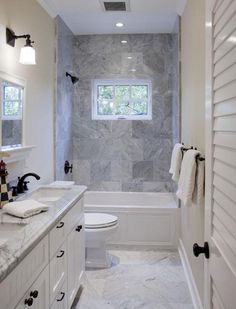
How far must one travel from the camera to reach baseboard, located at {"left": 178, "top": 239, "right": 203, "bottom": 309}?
8.58 ft

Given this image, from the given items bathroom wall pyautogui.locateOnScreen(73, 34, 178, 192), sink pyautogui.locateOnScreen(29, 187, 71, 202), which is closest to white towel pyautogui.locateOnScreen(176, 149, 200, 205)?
sink pyautogui.locateOnScreen(29, 187, 71, 202)

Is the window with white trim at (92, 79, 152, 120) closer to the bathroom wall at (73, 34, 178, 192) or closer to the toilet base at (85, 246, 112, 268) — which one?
the bathroom wall at (73, 34, 178, 192)

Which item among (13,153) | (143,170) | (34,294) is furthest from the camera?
(143,170)

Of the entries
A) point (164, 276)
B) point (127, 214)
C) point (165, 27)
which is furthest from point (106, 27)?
point (164, 276)

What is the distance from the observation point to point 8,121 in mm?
2580

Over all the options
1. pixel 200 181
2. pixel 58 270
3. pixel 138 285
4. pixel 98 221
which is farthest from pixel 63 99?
pixel 58 270

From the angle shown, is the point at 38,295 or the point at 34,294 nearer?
the point at 34,294

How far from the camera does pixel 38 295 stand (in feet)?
5.59

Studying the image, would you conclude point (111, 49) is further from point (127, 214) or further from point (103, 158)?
point (127, 214)

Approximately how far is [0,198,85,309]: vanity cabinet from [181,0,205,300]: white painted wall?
90 cm

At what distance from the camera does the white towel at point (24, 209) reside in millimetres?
1970

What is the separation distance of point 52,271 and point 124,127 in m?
2.96

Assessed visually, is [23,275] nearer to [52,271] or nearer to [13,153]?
[52,271]

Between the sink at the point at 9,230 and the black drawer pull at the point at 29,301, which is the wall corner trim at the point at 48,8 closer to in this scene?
the sink at the point at 9,230
